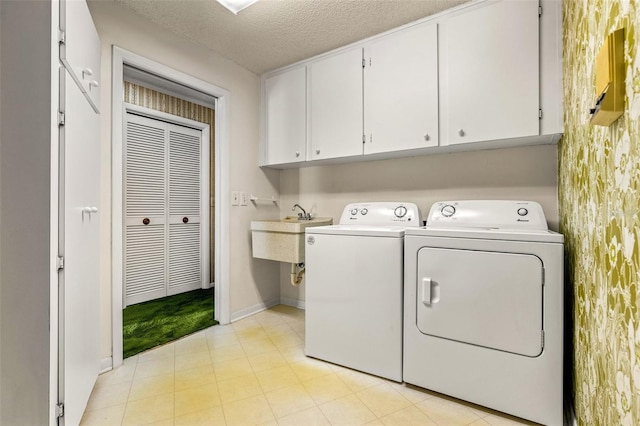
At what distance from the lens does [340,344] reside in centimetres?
194

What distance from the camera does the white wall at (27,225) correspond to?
1.06 meters

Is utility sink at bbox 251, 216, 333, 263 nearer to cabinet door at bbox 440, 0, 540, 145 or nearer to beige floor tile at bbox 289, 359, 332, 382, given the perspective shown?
beige floor tile at bbox 289, 359, 332, 382

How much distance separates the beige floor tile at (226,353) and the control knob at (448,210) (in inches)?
65.3

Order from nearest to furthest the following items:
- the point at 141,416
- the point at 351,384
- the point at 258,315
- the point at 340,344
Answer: the point at 141,416 < the point at 351,384 < the point at 340,344 < the point at 258,315

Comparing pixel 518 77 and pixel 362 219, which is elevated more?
pixel 518 77

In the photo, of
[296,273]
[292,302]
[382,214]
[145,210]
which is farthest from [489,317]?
[145,210]

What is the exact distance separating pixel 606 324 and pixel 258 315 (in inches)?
98.6

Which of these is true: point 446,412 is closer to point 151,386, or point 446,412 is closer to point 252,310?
point 151,386

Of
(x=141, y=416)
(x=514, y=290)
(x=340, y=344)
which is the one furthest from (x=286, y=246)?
(x=514, y=290)

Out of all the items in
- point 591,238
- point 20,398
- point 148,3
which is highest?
point 148,3

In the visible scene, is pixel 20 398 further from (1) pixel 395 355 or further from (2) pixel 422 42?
(2) pixel 422 42

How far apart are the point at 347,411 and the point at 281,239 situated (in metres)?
1.38

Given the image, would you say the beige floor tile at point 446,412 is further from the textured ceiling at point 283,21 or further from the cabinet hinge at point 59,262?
→ the textured ceiling at point 283,21

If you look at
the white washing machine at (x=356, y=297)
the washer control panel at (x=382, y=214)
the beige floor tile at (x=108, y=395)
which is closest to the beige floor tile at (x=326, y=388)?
the white washing machine at (x=356, y=297)
